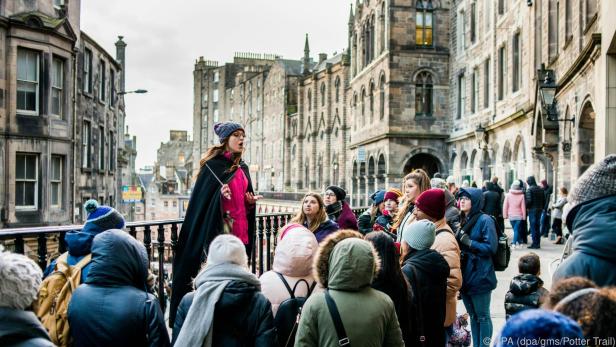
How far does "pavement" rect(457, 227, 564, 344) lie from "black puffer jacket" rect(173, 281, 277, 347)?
2605mm

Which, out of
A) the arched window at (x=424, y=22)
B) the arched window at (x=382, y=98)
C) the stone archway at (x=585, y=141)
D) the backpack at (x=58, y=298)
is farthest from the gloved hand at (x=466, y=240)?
the arched window at (x=424, y=22)

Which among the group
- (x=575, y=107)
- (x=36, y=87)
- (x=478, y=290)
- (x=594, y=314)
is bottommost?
(x=478, y=290)

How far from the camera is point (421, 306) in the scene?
5.08 meters

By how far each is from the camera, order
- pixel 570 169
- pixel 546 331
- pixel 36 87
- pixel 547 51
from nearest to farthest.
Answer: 1. pixel 546 331
2. pixel 570 169
3. pixel 547 51
4. pixel 36 87

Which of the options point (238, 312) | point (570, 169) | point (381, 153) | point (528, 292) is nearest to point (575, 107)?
point (570, 169)

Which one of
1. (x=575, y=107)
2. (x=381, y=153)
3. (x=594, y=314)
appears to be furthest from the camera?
(x=381, y=153)

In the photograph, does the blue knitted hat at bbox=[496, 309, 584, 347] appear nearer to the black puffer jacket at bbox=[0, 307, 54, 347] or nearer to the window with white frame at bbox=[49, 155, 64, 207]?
the black puffer jacket at bbox=[0, 307, 54, 347]

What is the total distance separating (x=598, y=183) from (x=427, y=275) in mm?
1878

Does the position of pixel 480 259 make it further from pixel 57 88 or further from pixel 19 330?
pixel 57 88

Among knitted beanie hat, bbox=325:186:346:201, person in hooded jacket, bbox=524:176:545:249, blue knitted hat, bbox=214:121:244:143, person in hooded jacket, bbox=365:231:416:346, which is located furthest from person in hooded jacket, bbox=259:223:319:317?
person in hooded jacket, bbox=524:176:545:249

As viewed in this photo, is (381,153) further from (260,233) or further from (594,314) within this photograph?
(594,314)

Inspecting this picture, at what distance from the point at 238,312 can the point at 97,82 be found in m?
27.9

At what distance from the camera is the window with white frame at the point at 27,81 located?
2165 centimetres

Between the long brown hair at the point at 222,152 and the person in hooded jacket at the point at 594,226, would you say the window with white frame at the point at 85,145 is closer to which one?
the long brown hair at the point at 222,152
